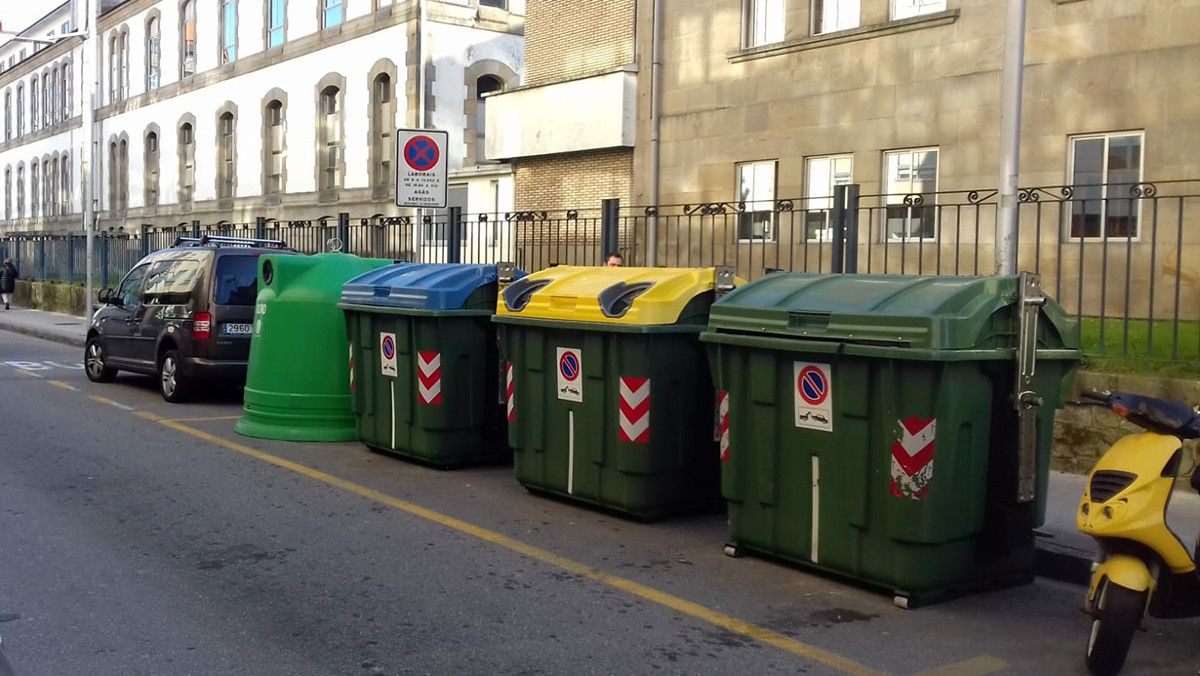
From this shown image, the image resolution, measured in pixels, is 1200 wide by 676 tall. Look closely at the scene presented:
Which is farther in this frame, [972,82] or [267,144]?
A: [267,144]

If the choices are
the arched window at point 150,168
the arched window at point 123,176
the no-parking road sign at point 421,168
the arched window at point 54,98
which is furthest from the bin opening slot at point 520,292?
the arched window at point 54,98

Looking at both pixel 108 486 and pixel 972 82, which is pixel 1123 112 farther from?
pixel 108 486

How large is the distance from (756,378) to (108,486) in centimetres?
497

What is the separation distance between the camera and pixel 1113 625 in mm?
4922

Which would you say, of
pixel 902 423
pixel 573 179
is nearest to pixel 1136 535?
pixel 902 423

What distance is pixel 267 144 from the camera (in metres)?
35.7

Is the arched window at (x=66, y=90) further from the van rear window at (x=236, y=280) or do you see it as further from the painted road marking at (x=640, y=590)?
the painted road marking at (x=640, y=590)

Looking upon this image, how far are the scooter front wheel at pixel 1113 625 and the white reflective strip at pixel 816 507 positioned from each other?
1.62m

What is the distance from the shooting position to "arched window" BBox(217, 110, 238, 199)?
3822 cm

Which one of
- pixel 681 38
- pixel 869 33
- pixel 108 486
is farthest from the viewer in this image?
pixel 681 38

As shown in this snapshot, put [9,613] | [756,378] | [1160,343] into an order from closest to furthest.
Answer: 1. [9,613]
2. [756,378]
3. [1160,343]

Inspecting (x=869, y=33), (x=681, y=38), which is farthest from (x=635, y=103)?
(x=869, y=33)

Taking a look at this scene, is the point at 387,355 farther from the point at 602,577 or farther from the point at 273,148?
the point at 273,148

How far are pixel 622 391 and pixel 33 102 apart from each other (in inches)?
2231
